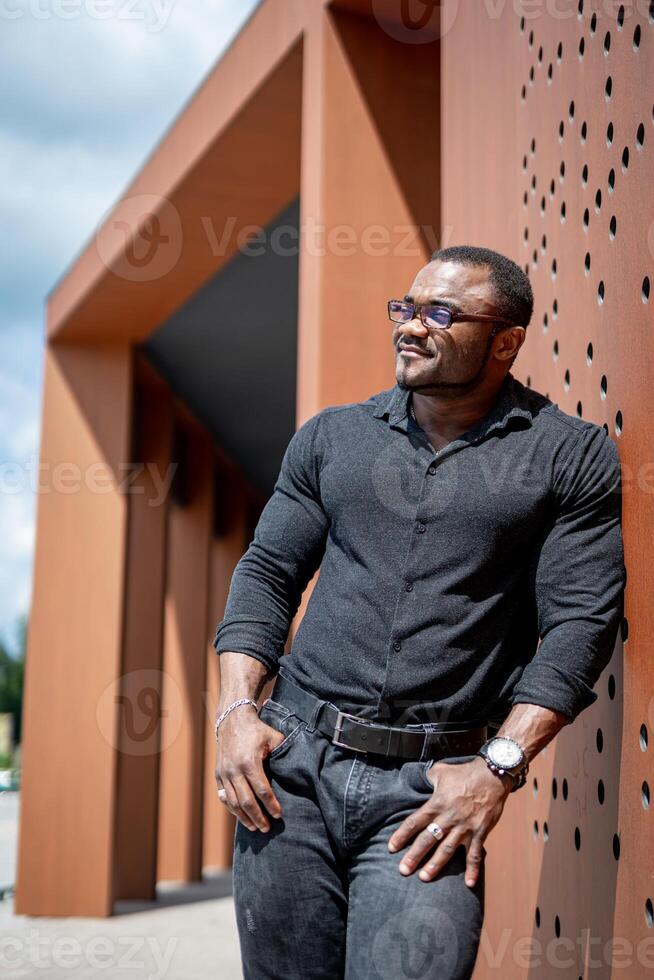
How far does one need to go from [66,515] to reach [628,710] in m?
8.82

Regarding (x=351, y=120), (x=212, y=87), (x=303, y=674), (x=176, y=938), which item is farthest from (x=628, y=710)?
(x=176, y=938)

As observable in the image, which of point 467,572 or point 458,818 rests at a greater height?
point 467,572

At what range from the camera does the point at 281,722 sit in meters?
2.44

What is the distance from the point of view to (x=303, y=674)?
8.11ft

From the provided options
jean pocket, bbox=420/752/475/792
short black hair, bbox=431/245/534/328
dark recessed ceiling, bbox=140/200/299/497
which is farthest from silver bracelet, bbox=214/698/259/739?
dark recessed ceiling, bbox=140/200/299/497

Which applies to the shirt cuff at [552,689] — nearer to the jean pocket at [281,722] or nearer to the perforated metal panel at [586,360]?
the perforated metal panel at [586,360]

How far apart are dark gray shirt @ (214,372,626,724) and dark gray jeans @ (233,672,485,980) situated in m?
0.13

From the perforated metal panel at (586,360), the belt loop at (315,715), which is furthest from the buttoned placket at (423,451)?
the perforated metal panel at (586,360)

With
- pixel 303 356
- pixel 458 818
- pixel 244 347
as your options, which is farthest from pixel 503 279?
pixel 244 347

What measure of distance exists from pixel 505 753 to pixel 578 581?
0.39 meters

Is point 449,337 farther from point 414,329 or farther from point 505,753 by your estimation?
point 505,753

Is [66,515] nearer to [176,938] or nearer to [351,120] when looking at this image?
[176,938]

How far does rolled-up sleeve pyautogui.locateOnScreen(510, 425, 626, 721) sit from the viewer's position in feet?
7.26

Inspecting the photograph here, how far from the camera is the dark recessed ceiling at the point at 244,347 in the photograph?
397 inches
